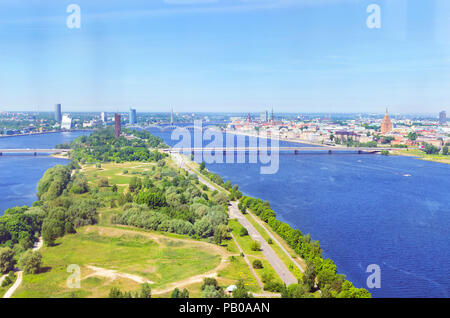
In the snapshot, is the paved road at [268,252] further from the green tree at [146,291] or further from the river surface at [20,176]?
the river surface at [20,176]

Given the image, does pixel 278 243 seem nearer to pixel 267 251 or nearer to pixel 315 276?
pixel 267 251

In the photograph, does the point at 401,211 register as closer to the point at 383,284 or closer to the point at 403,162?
the point at 383,284

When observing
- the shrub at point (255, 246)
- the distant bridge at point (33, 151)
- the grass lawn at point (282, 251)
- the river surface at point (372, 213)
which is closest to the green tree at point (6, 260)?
the shrub at point (255, 246)

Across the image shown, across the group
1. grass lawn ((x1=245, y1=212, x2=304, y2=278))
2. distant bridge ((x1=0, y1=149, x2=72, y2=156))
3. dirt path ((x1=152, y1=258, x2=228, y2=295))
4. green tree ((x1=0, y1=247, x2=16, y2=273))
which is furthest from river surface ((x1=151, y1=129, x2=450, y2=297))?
distant bridge ((x1=0, y1=149, x2=72, y2=156))

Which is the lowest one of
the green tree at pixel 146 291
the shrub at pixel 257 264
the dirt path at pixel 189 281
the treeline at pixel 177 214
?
the shrub at pixel 257 264

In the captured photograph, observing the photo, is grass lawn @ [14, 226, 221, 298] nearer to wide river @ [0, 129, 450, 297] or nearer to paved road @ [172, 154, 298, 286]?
paved road @ [172, 154, 298, 286]

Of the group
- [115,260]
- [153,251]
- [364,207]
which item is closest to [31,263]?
[115,260]

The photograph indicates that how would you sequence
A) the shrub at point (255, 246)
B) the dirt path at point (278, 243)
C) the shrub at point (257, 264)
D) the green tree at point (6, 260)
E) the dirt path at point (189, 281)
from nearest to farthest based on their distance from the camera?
1. the dirt path at point (189, 281)
2. the green tree at point (6, 260)
3. the shrub at point (257, 264)
4. the dirt path at point (278, 243)
5. the shrub at point (255, 246)
